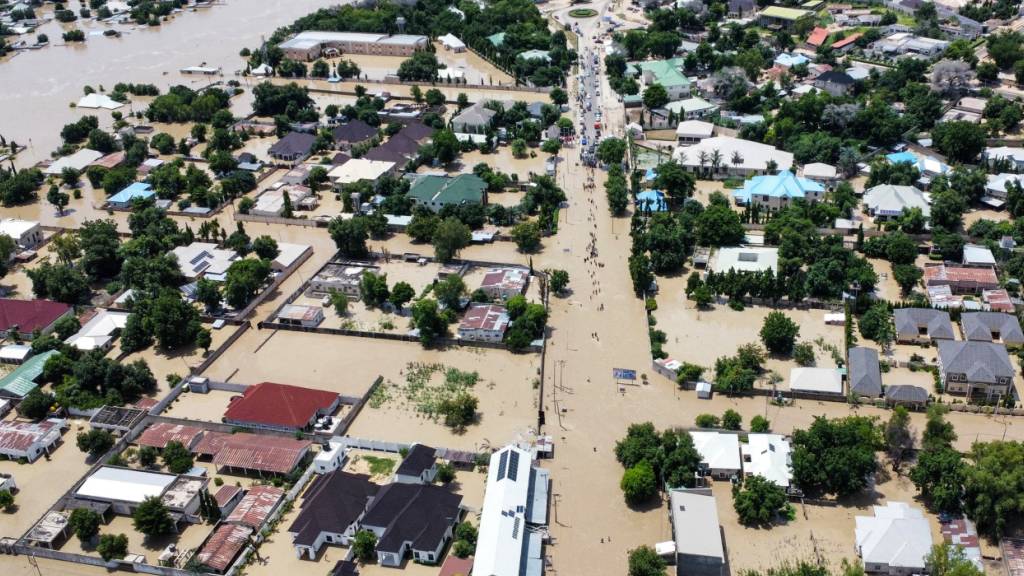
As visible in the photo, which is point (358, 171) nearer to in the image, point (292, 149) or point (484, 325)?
point (292, 149)

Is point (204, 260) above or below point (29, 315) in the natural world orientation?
above

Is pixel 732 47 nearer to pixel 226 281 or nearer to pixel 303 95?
Answer: pixel 303 95

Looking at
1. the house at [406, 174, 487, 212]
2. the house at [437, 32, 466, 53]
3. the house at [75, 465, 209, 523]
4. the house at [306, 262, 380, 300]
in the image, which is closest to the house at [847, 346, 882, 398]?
the house at [306, 262, 380, 300]

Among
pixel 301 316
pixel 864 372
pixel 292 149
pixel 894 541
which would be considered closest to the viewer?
pixel 894 541

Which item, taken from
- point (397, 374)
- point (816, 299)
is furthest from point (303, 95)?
point (816, 299)

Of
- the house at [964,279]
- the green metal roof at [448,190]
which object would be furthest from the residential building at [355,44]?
the house at [964,279]

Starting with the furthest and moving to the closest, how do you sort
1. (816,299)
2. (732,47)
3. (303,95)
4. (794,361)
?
1. (732,47)
2. (303,95)
3. (816,299)
4. (794,361)

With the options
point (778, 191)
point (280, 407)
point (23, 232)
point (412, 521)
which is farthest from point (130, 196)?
point (778, 191)

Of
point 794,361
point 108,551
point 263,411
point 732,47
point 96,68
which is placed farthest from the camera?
point 96,68
